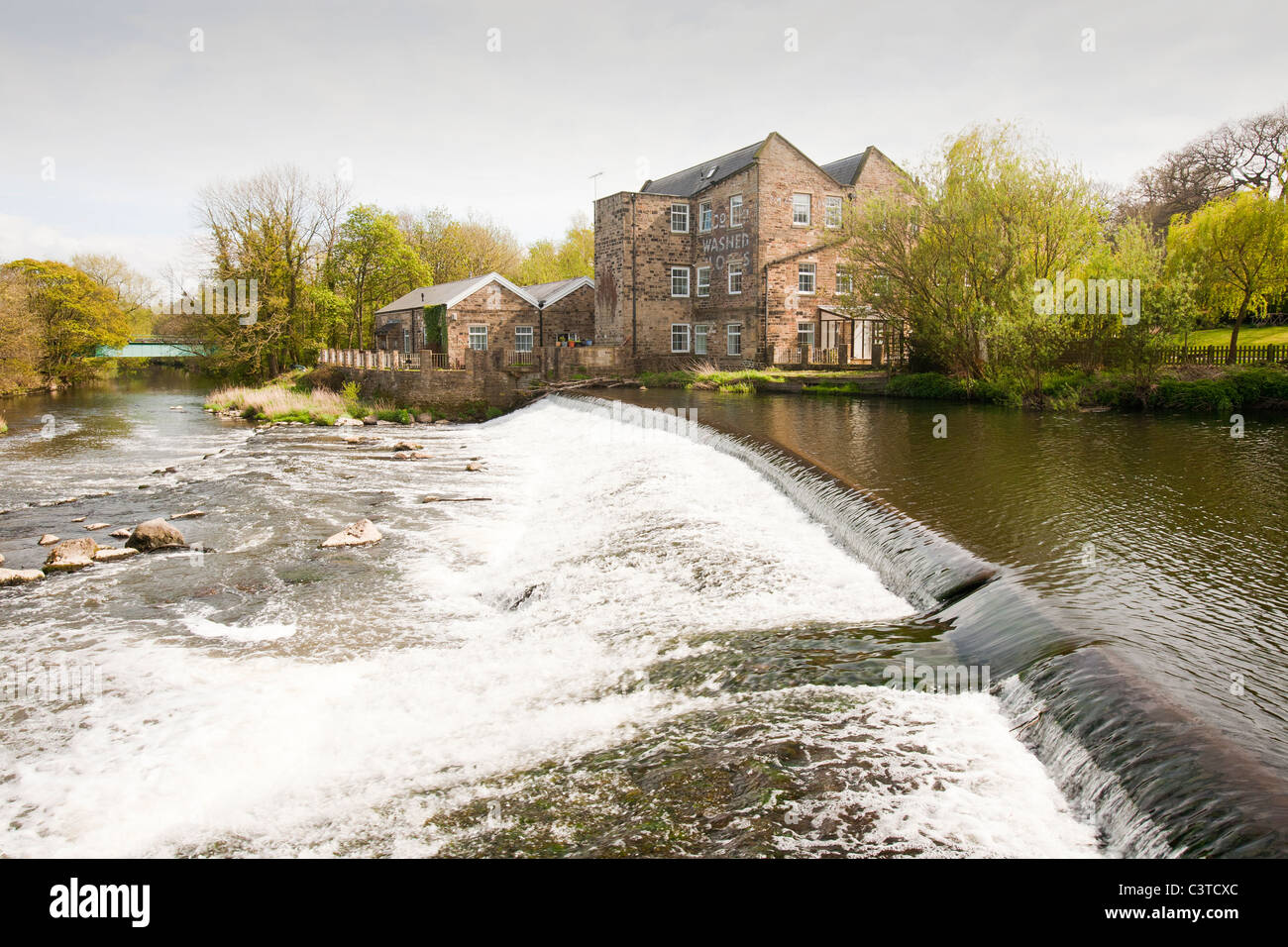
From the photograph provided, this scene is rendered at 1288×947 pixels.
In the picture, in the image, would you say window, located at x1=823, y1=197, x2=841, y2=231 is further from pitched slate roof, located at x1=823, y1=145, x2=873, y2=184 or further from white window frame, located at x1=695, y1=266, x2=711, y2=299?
white window frame, located at x1=695, y1=266, x2=711, y2=299

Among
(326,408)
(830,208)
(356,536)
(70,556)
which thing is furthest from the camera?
(830,208)

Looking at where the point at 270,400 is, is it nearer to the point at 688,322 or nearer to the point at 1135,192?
the point at 688,322

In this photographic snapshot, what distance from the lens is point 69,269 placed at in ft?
150

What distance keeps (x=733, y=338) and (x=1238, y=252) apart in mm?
19243

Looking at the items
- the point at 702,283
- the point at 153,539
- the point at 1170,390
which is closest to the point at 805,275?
the point at 702,283

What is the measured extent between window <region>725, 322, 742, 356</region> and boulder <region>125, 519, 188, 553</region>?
94.4ft

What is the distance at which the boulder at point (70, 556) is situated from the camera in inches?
401

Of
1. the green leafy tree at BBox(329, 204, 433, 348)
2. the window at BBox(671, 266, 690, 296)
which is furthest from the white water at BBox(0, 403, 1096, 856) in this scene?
the green leafy tree at BBox(329, 204, 433, 348)

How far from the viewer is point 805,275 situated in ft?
119

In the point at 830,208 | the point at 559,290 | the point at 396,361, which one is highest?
the point at 830,208

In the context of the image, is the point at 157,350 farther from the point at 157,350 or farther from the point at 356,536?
the point at 356,536

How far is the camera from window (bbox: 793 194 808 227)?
36344 millimetres

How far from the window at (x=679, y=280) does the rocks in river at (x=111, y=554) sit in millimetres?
31158

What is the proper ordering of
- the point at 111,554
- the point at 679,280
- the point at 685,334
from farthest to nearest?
the point at 685,334
the point at 679,280
the point at 111,554
